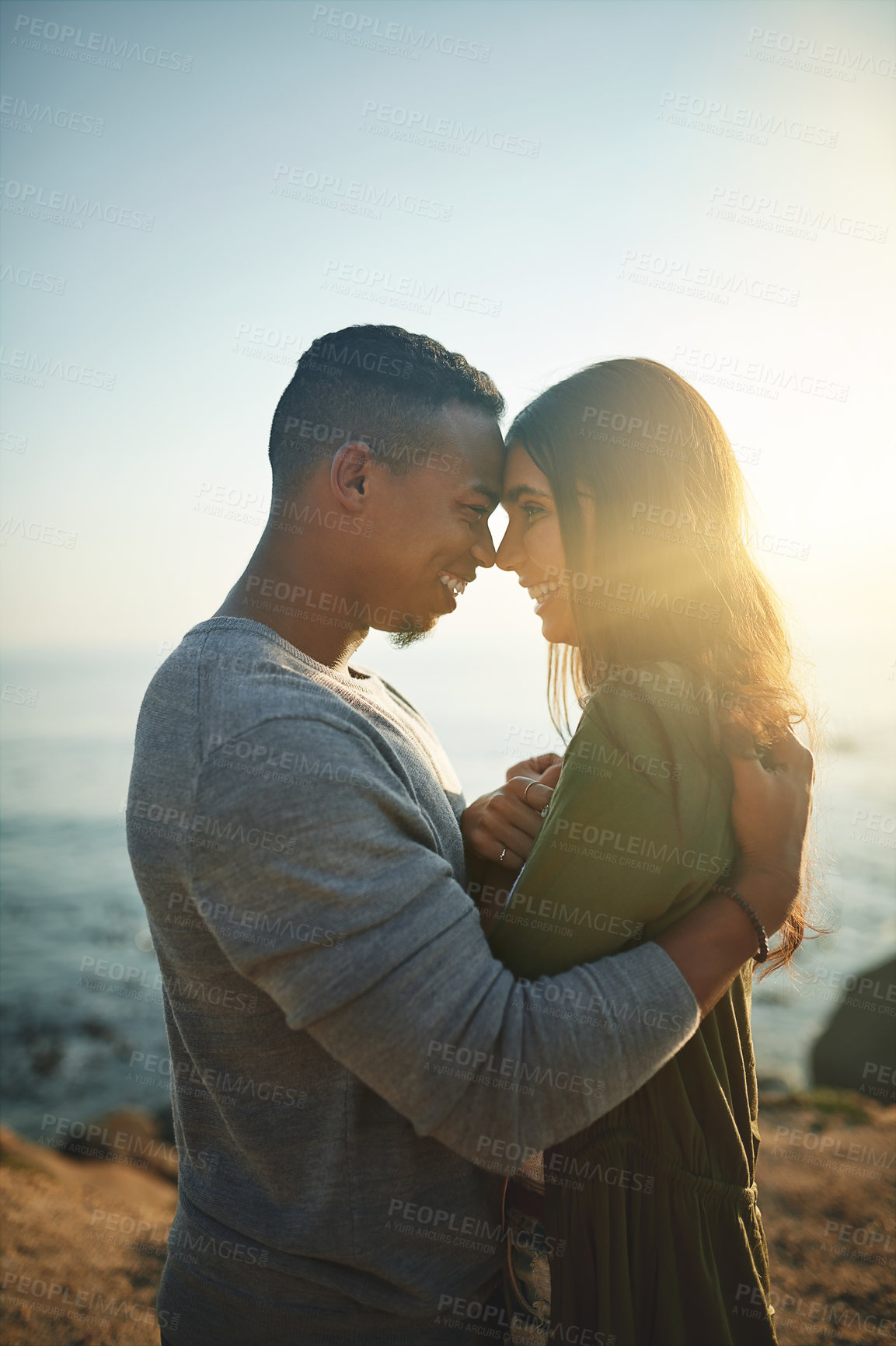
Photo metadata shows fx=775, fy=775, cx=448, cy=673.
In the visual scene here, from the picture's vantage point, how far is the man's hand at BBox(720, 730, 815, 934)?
1.54 m

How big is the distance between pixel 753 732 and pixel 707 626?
1.01 feet

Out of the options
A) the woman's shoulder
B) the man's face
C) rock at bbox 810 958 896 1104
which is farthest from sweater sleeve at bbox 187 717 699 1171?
rock at bbox 810 958 896 1104

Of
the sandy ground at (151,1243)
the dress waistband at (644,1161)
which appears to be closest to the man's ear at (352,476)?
the dress waistband at (644,1161)

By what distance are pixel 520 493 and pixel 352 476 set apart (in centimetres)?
47

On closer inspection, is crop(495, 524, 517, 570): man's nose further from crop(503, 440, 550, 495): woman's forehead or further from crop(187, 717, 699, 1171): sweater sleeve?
crop(187, 717, 699, 1171): sweater sleeve

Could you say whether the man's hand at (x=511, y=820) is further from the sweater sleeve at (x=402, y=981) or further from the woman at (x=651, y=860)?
the sweater sleeve at (x=402, y=981)

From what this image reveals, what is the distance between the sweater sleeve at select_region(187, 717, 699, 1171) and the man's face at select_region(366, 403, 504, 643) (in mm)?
805

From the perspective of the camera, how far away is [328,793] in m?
1.29

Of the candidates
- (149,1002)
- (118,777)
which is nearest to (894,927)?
(149,1002)

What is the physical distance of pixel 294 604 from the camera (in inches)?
73.3

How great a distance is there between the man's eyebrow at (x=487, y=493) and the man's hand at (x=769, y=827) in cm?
92

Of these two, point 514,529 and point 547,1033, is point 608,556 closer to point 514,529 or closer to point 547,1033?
point 514,529

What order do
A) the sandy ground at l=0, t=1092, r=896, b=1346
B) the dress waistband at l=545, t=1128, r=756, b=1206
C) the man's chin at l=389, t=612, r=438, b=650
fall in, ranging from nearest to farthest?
1. the dress waistband at l=545, t=1128, r=756, b=1206
2. the man's chin at l=389, t=612, r=438, b=650
3. the sandy ground at l=0, t=1092, r=896, b=1346

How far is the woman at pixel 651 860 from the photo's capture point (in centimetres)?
150
